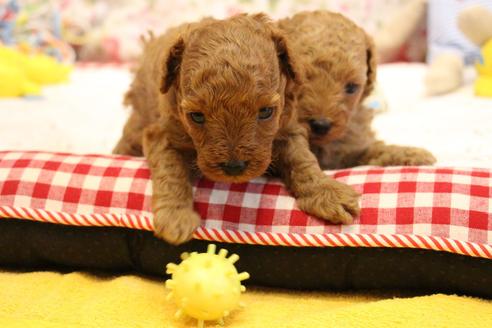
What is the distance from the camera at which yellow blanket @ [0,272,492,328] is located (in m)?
1.54

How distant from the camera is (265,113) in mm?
1688

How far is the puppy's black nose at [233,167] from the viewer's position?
5.31ft

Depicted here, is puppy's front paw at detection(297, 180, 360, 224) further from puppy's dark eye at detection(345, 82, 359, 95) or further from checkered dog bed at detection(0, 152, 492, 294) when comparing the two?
puppy's dark eye at detection(345, 82, 359, 95)

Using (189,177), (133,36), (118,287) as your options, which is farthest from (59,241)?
(133,36)

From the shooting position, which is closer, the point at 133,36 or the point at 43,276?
the point at 43,276

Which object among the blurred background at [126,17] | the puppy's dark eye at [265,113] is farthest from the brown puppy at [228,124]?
the blurred background at [126,17]

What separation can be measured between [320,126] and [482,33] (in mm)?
1984

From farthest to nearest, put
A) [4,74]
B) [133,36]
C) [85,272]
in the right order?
[133,36] < [4,74] < [85,272]

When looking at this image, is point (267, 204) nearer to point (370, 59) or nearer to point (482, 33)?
point (370, 59)

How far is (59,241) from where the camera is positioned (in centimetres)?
192

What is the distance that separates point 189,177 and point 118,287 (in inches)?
15.5

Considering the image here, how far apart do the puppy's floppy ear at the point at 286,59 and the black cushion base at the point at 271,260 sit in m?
0.52

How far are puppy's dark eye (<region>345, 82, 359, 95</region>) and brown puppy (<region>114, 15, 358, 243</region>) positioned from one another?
278mm

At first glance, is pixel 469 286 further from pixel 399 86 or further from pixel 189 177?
pixel 399 86
